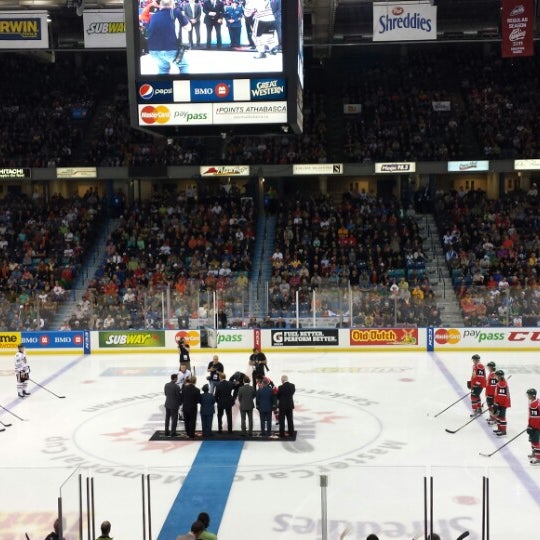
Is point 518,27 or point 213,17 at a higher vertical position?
point 518,27

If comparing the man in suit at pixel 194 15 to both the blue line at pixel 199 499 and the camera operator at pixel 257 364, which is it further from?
the blue line at pixel 199 499

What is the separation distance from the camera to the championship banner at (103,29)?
2211cm

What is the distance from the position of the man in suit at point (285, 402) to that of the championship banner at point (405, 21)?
12.0 metres

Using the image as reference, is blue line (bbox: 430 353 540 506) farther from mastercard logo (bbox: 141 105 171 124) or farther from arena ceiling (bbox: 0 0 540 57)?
arena ceiling (bbox: 0 0 540 57)

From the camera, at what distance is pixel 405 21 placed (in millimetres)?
22016

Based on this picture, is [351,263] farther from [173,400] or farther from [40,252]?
[173,400]

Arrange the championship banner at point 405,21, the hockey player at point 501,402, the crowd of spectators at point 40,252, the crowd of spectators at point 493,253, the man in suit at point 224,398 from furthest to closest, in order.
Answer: the crowd of spectators at point 40,252 < the crowd of spectators at point 493,253 < the championship banner at point 405,21 < the man in suit at point 224,398 < the hockey player at point 501,402

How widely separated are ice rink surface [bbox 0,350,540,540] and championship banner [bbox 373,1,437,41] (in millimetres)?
9116

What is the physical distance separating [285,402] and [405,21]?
12.8 metres

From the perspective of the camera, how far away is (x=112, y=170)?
1321 inches

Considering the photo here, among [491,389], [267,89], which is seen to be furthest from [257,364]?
[267,89]

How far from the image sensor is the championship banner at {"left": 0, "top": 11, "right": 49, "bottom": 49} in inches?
902

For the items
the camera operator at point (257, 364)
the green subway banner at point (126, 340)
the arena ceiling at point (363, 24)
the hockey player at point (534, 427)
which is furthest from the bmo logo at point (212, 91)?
the arena ceiling at point (363, 24)

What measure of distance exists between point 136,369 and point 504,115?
21.1m
